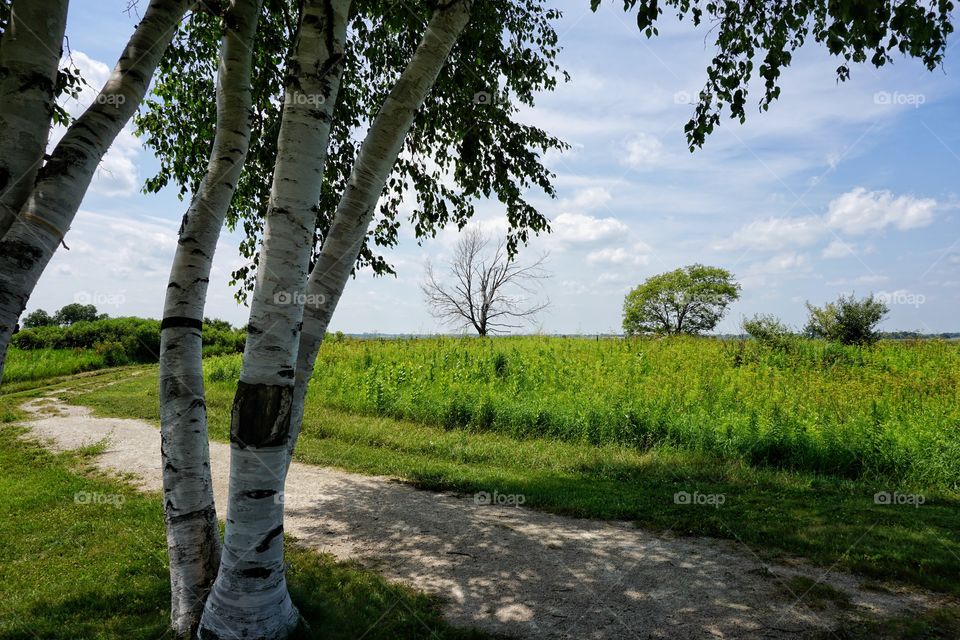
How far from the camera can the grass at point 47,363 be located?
65.6ft

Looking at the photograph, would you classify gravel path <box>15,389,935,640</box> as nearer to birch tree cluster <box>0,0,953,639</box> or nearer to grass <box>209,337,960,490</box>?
birch tree cluster <box>0,0,953,639</box>

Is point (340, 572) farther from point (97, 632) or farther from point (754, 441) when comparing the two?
point (754, 441)

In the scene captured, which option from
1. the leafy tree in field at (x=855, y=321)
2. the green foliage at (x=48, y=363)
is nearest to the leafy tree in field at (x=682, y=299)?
the leafy tree in field at (x=855, y=321)

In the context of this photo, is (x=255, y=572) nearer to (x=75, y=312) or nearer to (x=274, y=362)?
(x=274, y=362)

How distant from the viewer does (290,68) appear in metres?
→ 3.74

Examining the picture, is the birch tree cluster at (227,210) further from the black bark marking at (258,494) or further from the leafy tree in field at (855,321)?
the leafy tree in field at (855,321)

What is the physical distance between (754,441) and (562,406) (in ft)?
12.3

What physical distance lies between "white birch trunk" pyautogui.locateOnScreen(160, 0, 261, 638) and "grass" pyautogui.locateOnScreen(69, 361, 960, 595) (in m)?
4.44

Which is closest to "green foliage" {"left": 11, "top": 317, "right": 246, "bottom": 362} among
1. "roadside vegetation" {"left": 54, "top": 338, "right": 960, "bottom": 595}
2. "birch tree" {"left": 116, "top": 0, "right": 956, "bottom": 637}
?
"roadside vegetation" {"left": 54, "top": 338, "right": 960, "bottom": 595}

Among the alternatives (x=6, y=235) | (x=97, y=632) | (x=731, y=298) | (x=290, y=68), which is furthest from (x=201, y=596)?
(x=731, y=298)

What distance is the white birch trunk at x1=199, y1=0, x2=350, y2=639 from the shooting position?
140 inches

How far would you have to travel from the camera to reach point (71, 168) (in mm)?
3475

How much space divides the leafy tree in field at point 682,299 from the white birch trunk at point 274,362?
139 feet

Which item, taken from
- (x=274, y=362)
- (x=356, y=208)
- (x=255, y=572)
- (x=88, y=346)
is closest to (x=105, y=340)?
(x=88, y=346)
